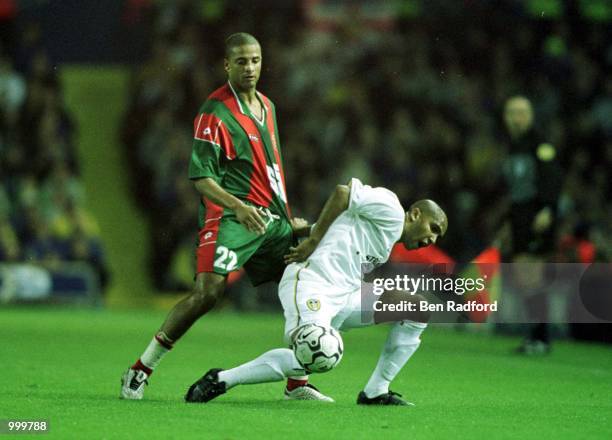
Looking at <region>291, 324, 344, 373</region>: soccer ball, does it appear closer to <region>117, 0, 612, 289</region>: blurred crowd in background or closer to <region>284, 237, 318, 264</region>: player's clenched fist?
<region>284, 237, 318, 264</region>: player's clenched fist

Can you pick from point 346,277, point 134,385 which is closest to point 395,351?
point 346,277

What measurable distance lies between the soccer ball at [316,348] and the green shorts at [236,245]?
0.92 metres

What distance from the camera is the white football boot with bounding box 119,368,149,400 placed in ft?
24.6

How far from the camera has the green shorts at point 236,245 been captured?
7633 mm

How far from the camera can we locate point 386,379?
739cm

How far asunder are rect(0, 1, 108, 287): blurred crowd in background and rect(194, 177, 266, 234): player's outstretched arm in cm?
1093

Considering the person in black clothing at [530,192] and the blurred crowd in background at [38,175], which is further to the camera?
the blurred crowd in background at [38,175]

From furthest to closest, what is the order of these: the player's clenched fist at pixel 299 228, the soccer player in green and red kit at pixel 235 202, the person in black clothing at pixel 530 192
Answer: the person in black clothing at pixel 530 192
the player's clenched fist at pixel 299 228
the soccer player in green and red kit at pixel 235 202

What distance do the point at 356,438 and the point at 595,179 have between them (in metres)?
11.7

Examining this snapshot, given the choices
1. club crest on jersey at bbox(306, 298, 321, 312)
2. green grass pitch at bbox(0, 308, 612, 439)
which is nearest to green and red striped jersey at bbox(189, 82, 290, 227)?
club crest on jersey at bbox(306, 298, 321, 312)

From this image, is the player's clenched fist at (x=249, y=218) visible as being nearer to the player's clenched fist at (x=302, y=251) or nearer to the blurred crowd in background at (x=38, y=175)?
the player's clenched fist at (x=302, y=251)

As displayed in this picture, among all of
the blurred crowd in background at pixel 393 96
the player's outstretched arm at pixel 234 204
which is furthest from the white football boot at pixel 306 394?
A: the blurred crowd in background at pixel 393 96

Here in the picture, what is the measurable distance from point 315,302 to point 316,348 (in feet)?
1.38

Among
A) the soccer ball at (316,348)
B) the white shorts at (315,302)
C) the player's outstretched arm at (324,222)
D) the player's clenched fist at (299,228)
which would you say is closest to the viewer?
the soccer ball at (316,348)
